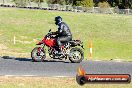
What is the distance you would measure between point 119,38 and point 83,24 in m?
10.2

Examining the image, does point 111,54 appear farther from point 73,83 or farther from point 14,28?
point 73,83

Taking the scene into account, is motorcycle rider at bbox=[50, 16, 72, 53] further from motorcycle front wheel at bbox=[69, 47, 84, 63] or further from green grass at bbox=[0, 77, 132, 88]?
green grass at bbox=[0, 77, 132, 88]

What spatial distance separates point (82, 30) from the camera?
170ft

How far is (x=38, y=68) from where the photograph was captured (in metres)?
16.4

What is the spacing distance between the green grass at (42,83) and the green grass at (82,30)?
1870 cm

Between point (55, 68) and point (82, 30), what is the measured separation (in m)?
35.4

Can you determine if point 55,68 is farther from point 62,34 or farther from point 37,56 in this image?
point 62,34

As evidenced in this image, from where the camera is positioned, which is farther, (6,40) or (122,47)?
(122,47)

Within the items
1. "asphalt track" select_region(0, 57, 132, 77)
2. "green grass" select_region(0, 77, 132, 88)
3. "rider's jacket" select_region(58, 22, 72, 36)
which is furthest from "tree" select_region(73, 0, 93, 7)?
"green grass" select_region(0, 77, 132, 88)

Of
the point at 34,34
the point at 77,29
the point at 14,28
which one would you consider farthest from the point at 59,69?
the point at 77,29

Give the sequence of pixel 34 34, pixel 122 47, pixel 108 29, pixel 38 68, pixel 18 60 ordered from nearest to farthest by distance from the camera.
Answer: pixel 38 68 < pixel 18 60 < pixel 122 47 < pixel 34 34 < pixel 108 29

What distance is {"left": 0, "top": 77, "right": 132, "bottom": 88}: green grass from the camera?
12312 mm

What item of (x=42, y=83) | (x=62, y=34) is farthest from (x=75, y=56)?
(x=42, y=83)

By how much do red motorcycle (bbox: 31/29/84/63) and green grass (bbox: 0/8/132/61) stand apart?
13052 mm
